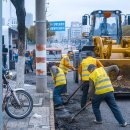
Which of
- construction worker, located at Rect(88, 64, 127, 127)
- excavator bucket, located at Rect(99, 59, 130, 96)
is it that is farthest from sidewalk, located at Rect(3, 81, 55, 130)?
excavator bucket, located at Rect(99, 59, 130, 96)

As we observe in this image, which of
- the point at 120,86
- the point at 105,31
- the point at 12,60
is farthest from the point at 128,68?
the point at 12,60

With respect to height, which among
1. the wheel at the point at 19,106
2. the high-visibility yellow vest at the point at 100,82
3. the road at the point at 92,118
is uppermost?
the high-visibility yellow vest at the point at 100,82

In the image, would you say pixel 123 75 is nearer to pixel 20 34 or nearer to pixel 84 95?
pixel 84 95

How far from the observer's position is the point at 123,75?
14.4 meters

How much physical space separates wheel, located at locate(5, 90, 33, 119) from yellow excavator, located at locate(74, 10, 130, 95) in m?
4.52

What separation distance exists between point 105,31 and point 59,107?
661 cm

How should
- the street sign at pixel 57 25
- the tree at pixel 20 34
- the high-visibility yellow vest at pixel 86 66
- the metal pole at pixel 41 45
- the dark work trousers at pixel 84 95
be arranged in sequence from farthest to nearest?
the street sign at pixel 57 25
the metal pole at pixel 41 45
the high-visibility yellow vest at pixel 86 66
the dark work trousers at pixel 84 95
the tree at pixel 20 34

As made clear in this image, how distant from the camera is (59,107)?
40.2 feet

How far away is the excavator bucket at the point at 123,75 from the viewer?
14046 millimetres

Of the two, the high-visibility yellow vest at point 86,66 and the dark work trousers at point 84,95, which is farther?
the high-visibility yellow vest at point 86,66

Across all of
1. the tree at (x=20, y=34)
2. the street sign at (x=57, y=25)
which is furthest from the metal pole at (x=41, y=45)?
the street sign at (x=57, y=25)

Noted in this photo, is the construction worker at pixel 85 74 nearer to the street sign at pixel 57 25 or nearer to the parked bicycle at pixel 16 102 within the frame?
the parked bicycle at pixel 16 102

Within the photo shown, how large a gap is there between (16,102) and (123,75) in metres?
5.47

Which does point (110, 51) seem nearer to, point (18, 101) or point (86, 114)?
point (86, 114)
